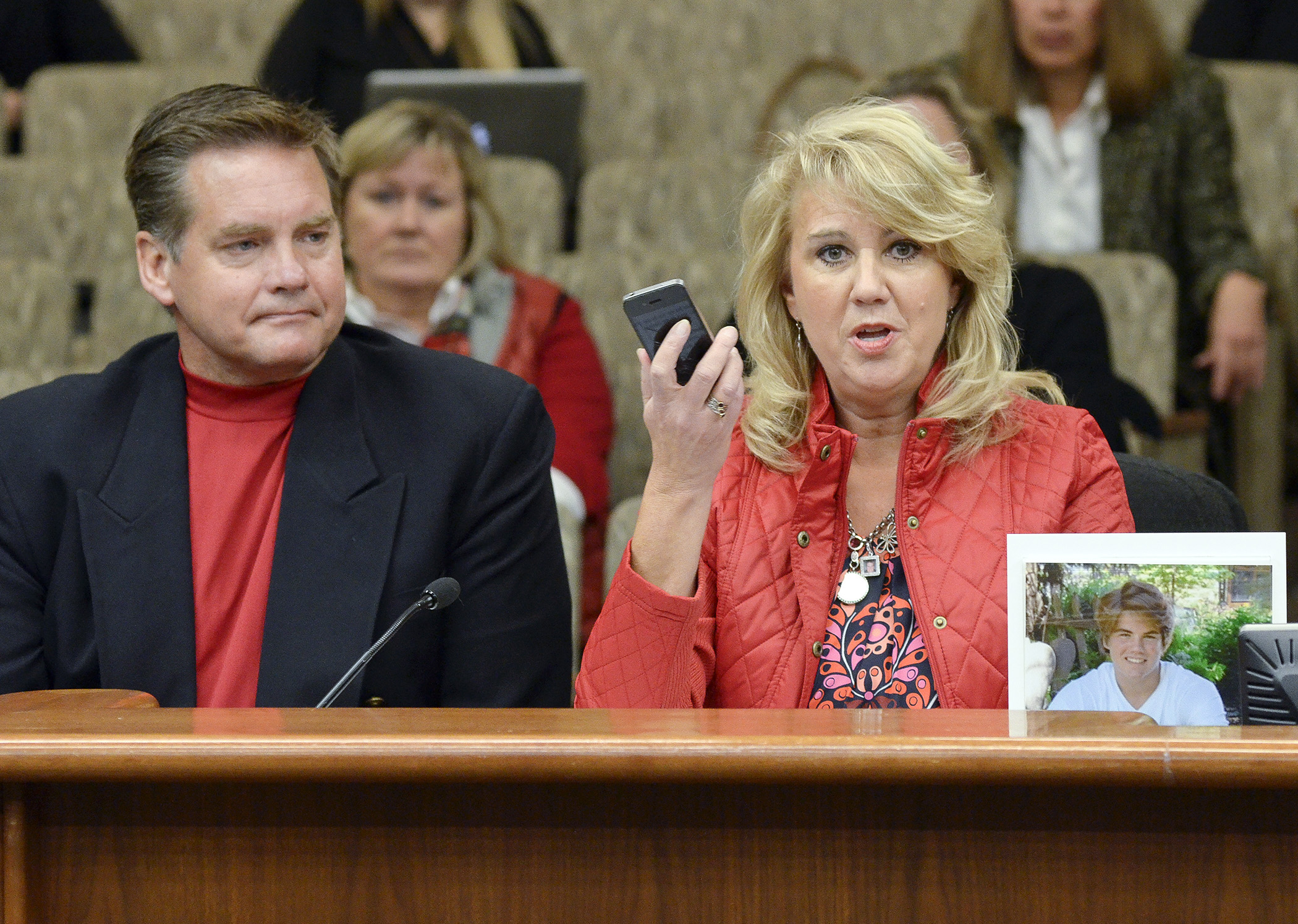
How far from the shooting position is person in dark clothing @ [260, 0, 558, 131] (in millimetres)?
3254

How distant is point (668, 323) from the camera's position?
1.24 m

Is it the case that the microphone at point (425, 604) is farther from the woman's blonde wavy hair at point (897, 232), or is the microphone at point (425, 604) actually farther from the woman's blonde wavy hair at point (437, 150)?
the woman's blonde wavy hair at point (437, 150)

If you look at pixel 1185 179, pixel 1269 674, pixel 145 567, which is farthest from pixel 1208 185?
pixel 145 567

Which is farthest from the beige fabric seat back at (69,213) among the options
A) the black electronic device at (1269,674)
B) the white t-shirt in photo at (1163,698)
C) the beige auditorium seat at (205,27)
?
the black electronic device at (1269,674)

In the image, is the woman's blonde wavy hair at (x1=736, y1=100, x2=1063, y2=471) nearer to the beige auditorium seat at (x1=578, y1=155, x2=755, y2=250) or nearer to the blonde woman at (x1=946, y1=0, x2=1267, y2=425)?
the blonde woman at (x1=946, y1=0, x2=1267, y2=425)

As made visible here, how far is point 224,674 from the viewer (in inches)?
57.2

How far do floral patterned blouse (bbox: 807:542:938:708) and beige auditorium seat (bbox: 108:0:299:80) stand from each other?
291 centimetres

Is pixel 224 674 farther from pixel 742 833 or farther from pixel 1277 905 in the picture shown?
pixel 1277 905

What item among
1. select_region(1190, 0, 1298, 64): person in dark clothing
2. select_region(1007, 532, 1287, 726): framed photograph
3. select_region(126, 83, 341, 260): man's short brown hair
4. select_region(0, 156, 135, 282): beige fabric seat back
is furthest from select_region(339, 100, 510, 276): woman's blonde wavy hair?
select_region(1190, 0, 1298, 64): person in dark clothing

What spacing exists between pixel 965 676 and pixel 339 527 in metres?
0.62

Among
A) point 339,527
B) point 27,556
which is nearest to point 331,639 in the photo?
point 339,527

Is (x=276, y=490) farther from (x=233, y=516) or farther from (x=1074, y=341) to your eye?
(x=1074, y=341)

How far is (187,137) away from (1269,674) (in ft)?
3.72

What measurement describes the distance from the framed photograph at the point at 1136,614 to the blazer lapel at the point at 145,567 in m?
0.80
